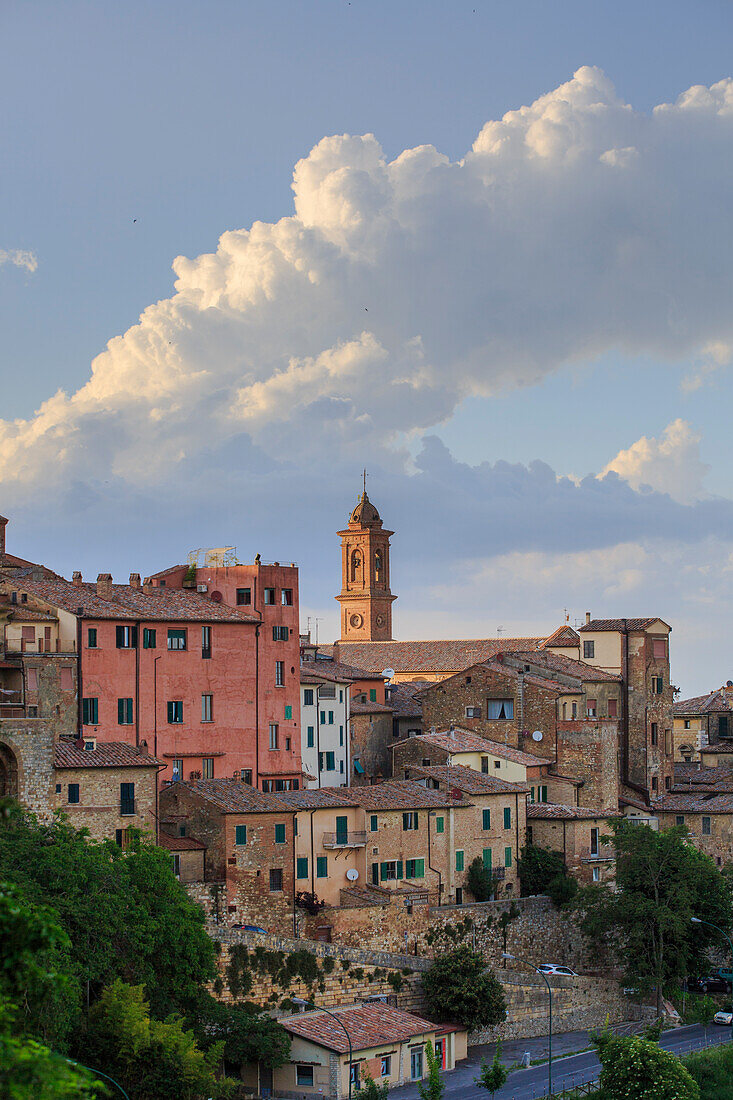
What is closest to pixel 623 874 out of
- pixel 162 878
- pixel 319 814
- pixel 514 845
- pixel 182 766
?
pixel 514 845

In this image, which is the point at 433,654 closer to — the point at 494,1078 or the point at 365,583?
the point at 365,583

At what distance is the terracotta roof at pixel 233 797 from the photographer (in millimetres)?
59156

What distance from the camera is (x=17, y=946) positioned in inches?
715

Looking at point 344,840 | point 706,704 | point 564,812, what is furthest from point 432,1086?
point 706,704

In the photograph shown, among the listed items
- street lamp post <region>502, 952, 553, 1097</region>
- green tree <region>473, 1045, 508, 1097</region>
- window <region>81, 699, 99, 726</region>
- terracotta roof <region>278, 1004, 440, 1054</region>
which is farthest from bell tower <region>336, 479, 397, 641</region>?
green tree <region>473, 1045, 508, 1097</region>

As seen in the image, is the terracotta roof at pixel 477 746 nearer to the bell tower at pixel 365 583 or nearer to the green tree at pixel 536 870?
the green tree at pixel 536 870

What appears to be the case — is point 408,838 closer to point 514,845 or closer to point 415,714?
point 514,845

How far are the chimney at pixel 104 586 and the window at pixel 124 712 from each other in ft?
17.9

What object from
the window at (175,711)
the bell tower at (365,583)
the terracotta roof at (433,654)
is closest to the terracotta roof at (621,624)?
the terracotta roof at (433,654)

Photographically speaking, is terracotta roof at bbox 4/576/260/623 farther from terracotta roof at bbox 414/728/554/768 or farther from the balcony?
terracotta roof at bbox 414/728/554/768

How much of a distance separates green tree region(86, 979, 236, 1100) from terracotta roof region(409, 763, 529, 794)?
82.6 ft

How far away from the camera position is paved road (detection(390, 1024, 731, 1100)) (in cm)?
5238

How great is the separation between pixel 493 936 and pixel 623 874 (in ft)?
23.1

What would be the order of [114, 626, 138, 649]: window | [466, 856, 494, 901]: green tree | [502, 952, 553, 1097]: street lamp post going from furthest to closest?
[466, 856, 494, 901]: green tree
[114, 626, 138, 649]: window
[502, 952, 553, 1097]: street lamp post
